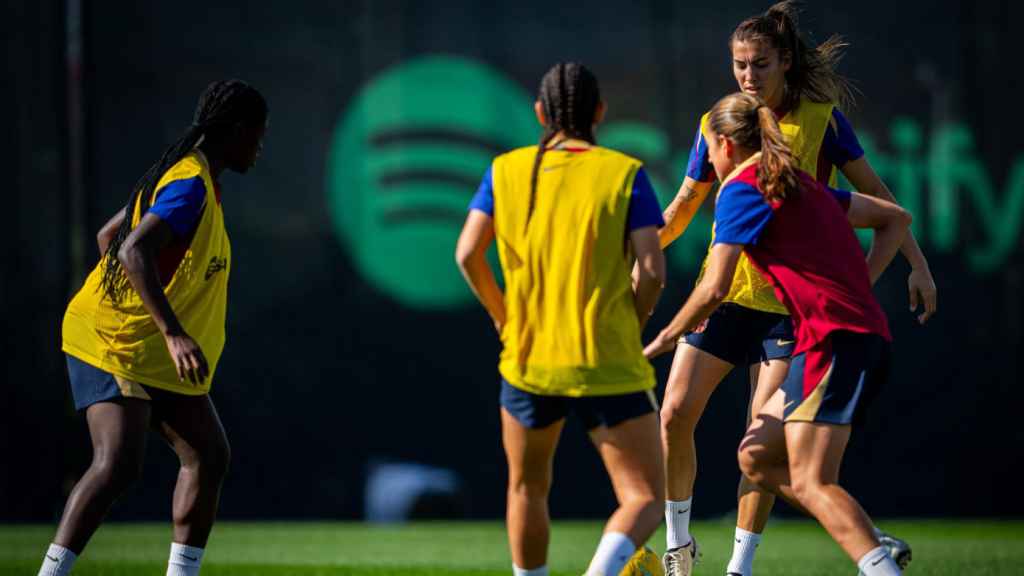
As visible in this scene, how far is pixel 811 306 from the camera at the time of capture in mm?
4395

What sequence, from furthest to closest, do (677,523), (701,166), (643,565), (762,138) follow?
1. (677,523)
2. (701,166)
3. (643,565)
4. (762,138)

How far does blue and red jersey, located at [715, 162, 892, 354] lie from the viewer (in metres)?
4.36

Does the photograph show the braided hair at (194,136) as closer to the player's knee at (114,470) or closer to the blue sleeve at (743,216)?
the player's knee at (114,470)

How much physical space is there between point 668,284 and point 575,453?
4.33 ft

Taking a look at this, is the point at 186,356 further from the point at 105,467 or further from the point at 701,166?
the point at 701,166

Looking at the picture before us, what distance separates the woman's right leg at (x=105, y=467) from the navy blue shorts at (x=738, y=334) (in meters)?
2.10

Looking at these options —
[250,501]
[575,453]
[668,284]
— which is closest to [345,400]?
[250,501]

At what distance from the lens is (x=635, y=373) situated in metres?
4.20

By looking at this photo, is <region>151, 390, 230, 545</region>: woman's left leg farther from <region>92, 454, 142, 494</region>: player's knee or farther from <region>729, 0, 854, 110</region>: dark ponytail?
<region>729, 0, 854, 110</region>: dark ponytail

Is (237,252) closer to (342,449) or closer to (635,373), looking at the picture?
(342,449)

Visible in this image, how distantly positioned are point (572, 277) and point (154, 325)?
1453mm

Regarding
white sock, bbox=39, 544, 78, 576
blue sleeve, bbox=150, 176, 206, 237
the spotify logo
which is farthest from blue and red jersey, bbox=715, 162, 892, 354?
the spotify logo

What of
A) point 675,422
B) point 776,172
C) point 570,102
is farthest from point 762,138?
point 675,422

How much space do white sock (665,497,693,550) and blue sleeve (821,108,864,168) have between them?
56.4 inches
